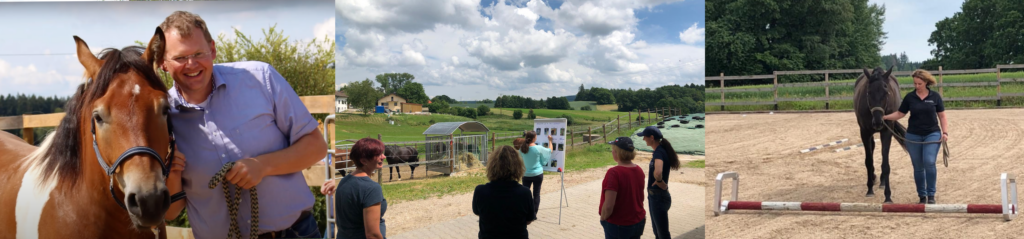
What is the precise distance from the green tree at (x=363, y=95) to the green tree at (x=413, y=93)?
17 centimetres

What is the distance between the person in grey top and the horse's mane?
108cm

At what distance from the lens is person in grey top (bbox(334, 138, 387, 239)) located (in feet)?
8.09

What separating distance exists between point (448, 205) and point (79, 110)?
11.2ft

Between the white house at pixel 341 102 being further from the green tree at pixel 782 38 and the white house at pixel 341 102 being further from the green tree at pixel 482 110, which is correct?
the green tree at pixel 782 38

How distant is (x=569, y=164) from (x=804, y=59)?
55.4 feet

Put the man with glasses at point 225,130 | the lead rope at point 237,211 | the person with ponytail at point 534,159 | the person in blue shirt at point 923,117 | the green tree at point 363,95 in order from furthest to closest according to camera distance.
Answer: the person in blue shirt at point 923,117 < the person with ponytail at point 534,159 < the green tree at point 363,95 < the lead rope at point 237,211 < the man with glasses at point 225,130

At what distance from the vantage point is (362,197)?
2479 mm

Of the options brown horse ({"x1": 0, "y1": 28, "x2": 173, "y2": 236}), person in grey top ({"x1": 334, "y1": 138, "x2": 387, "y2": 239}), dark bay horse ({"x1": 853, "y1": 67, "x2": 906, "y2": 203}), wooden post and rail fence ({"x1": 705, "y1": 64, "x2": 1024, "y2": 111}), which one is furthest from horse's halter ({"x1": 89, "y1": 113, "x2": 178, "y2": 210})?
wooden post and rail fence ({"x1": 705, "y1": 64, "x2": 1024, "y2": 111})

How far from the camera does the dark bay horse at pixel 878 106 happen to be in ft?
21.0

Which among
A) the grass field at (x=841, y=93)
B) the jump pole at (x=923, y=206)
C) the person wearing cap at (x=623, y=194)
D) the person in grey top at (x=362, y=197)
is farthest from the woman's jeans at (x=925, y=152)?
the grass field at (x=841, y=93)

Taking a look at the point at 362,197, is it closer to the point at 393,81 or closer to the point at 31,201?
the point at 31,201

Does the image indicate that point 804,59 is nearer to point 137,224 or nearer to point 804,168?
point 804,168

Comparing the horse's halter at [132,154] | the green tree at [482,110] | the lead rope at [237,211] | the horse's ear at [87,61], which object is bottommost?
the lead rope at [237,211]

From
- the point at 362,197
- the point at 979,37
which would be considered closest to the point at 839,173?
the point at 362,197
